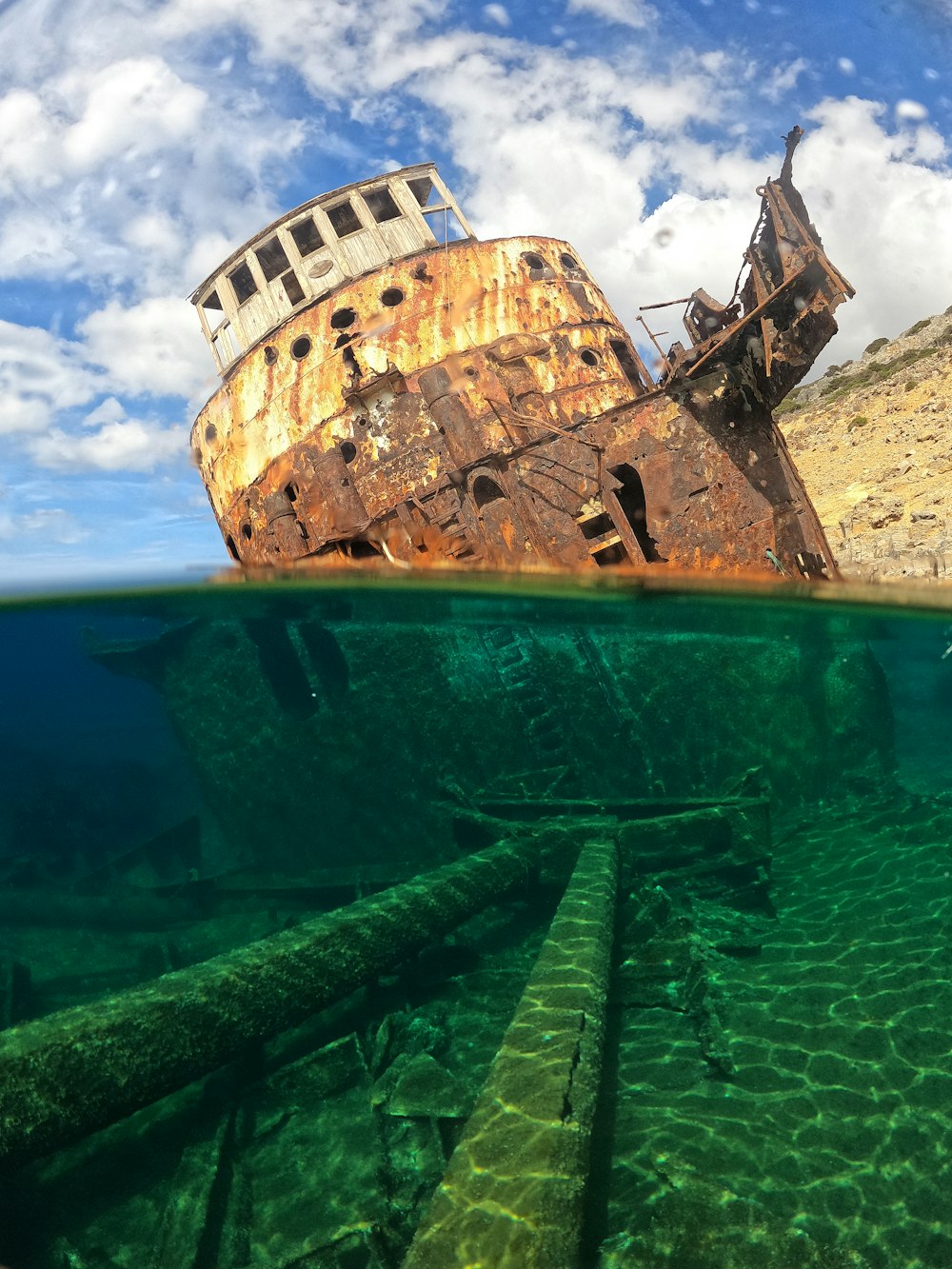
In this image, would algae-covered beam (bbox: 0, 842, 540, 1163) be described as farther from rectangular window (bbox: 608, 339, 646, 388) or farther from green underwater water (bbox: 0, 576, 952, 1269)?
rectangular window (bbox: 608, 339, 646, 388)

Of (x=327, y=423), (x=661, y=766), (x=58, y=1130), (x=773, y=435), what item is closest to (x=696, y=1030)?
(x=58, y=1130)

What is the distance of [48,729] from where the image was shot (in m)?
34.4

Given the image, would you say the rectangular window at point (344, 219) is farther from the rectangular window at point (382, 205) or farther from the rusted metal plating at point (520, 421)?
the rusted metal plating at point (520, 421)

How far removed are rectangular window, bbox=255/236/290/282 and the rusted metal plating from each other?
330 centimetres

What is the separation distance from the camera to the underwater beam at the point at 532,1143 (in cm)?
362

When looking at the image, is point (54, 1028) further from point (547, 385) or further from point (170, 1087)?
point (547, 385)

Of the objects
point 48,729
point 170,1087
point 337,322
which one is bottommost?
point 170,1087

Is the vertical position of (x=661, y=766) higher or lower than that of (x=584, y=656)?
lower

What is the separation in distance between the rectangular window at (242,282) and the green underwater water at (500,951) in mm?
8100

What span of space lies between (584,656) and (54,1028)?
1250 cm

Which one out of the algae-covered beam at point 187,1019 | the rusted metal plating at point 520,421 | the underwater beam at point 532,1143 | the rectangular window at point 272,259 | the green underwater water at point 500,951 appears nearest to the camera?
the underwater beam at point 532,1143

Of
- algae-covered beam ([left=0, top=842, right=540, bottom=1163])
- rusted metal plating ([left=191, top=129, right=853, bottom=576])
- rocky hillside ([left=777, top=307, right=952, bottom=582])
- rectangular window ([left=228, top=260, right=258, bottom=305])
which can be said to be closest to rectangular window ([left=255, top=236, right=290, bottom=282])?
rectangular window ([left=228, top=260, right=258, bottom=305])

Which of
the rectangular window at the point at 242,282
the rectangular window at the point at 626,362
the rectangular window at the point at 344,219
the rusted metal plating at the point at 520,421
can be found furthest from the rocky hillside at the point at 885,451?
the rectangular window at the point at 242,282

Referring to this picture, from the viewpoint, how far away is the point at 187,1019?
5777 mm
